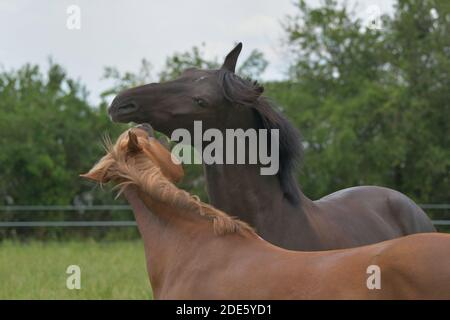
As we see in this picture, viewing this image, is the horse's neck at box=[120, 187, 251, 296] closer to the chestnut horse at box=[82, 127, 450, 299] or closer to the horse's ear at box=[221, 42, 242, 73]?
the chestnut horse at box=[82, 127, 450, 299]

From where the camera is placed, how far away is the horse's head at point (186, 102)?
517cm

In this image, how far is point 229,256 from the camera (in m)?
3.73

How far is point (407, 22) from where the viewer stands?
21.8 metres

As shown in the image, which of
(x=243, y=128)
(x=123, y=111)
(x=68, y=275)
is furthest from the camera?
(x=68, y=275)

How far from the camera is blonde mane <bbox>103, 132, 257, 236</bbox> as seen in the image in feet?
13.1

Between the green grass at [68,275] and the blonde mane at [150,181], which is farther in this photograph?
the green grass at [68,275]

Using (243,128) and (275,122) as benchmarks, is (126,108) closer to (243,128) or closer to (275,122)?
(243,128)

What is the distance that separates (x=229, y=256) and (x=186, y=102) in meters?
1.71

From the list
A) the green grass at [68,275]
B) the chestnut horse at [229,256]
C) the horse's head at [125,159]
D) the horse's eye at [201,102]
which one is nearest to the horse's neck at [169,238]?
the chestnut horse at [229,256]

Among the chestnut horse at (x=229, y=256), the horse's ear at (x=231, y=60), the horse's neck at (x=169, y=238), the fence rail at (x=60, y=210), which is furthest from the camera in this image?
the fence rail at (x=60, y=210)

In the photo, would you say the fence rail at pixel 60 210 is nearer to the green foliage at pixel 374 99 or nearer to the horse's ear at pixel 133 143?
the green foliage at pixel 374 99

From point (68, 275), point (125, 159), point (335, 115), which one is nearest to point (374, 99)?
point (335, 115)
